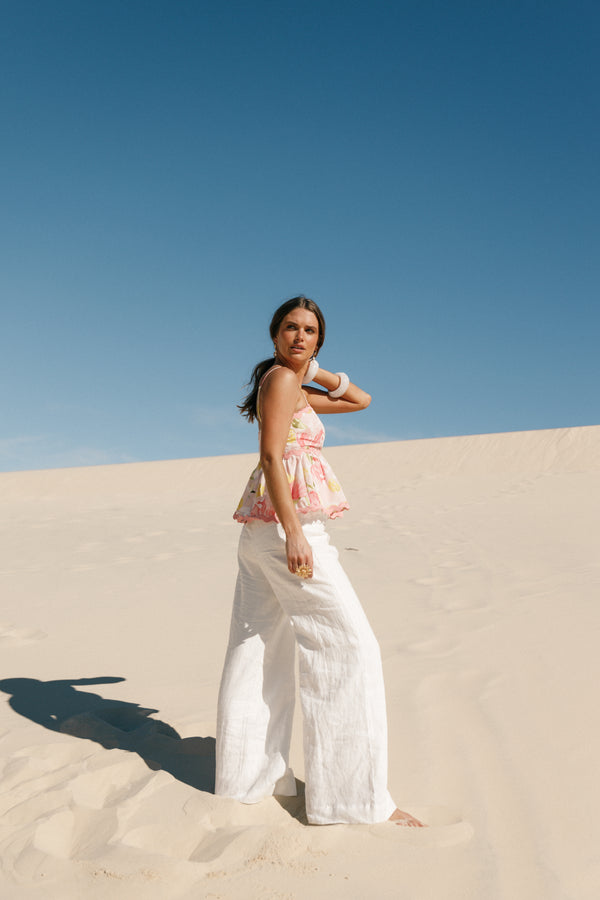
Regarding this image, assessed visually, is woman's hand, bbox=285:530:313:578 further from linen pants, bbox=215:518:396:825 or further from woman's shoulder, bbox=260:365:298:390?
woman's shoulder, bbox=260:365:298:390

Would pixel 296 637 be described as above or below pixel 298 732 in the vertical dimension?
above

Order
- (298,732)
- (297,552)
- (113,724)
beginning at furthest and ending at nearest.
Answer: (113,724)
(298,732)
(297,552)

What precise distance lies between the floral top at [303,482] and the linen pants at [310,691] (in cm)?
7

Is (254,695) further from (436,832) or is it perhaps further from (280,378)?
(280,378)

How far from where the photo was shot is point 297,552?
233 centimetres

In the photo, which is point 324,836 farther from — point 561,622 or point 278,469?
point 561,622

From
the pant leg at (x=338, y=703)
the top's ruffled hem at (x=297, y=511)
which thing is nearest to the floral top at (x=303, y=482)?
the top's ruffled hem at (x=297, y=511)

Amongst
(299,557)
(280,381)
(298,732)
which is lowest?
(298,732)

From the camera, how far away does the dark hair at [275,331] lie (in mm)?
2625

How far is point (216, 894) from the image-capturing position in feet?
6.75

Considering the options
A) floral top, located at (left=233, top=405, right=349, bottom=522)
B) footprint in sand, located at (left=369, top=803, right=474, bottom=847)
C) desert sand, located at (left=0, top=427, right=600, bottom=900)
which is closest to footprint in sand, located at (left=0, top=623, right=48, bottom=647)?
desert sand, located at (left=0, top=427, right=600, bottom=900)

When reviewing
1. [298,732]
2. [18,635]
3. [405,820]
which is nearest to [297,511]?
[405,820]

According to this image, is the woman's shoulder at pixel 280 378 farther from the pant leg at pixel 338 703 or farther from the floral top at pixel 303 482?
the pant leg at pixel 338 703

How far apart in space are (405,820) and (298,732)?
1.10 meters
